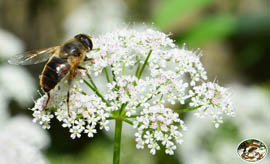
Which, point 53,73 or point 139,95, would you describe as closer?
point 53,73

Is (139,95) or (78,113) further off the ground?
(139,95)

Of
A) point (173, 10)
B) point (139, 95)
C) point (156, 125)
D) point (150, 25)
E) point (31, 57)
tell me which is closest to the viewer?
point (156, 125)

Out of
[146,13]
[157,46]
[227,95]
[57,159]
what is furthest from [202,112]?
[146,13]

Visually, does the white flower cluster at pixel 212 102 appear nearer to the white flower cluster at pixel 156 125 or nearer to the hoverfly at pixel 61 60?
the white flower cluster at pixel 156 125

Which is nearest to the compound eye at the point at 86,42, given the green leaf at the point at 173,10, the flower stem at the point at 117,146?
the flower stem at the point at 117,146

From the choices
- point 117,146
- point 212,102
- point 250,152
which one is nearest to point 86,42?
point 117,146

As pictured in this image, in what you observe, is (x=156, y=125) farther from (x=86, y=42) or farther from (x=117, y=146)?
(x=86, y=42)

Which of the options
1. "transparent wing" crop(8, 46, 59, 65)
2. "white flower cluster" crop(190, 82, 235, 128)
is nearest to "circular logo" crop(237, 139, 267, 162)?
"white flower cluster" crop(190, 82, 235, 128)
